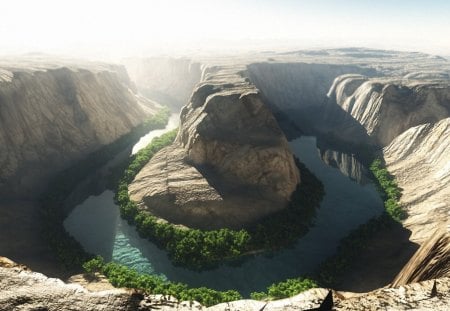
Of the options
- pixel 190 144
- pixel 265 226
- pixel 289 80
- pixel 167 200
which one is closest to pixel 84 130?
pixel 190 144

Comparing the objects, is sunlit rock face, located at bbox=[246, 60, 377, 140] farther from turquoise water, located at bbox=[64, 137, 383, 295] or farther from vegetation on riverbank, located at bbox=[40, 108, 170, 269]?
vegetation on riverbank, located at bbox=[40, 108, 170, 269]

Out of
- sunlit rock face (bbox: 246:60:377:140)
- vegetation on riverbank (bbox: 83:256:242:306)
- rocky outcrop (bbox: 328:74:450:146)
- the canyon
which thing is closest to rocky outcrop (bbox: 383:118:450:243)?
the canyon

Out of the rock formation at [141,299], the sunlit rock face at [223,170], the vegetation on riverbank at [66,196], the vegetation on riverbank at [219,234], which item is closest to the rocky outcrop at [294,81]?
the vegetation on riverbank at [66,196]

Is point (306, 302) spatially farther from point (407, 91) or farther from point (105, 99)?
point (407, 91)

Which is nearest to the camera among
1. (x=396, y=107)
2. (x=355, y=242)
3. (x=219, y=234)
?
(x=219, y=234)

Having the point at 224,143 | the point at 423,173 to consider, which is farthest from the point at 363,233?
the point at 224,143

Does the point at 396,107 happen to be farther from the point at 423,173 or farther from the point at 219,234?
the point at 219,234

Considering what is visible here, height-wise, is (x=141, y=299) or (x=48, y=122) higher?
(x=141, y=299)
